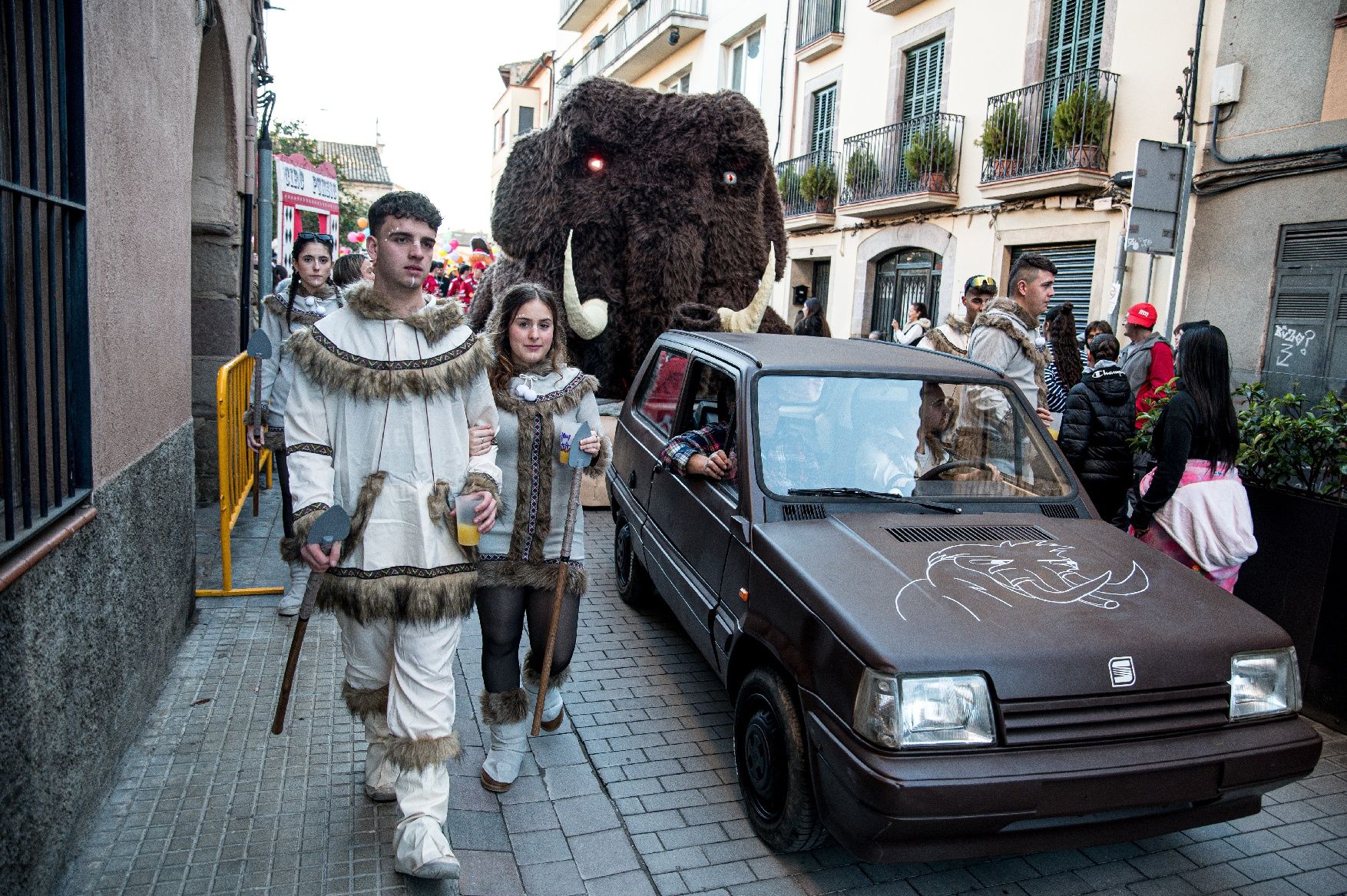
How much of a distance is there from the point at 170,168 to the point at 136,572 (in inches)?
77.1

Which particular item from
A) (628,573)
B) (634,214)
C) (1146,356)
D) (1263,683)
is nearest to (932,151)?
(1146,356)

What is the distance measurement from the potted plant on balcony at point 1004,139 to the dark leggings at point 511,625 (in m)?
12.6

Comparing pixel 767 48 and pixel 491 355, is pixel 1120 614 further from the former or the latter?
pixel 767 48

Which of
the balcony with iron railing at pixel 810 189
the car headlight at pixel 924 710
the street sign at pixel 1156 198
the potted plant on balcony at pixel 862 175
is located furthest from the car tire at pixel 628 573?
the balcony with iron railing at pixel 810 189

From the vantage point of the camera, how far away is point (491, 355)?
3.12m

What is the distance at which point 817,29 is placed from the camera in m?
19.5

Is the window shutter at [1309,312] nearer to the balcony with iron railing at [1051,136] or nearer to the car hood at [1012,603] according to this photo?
the balcony with iron railing at [1051,136]

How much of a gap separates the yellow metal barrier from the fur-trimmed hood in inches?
92.6

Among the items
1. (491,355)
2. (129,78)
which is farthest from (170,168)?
(491,355)

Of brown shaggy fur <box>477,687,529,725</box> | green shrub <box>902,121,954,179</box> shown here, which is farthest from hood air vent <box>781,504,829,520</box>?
green shrub <box>902,121,954,179</box>

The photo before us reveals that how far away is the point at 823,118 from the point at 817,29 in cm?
173

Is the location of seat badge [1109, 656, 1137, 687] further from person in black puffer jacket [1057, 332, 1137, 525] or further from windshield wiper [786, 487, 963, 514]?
person in black puffer jacket [1057, 332, 1137, 525]

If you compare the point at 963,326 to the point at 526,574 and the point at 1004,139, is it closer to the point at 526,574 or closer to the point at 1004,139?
the point at 526,574

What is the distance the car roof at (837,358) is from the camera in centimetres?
399
